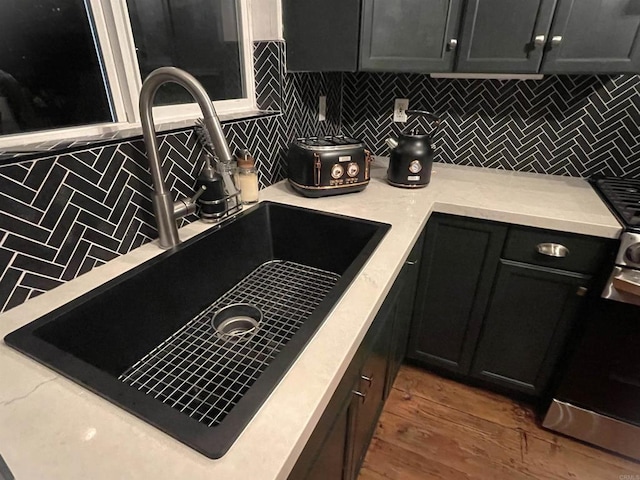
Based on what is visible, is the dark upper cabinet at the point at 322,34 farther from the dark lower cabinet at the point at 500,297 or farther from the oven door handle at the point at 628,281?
the oven door handle at the point at 628,281

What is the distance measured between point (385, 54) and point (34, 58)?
117 centimetres

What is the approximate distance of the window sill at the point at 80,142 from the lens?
74cm

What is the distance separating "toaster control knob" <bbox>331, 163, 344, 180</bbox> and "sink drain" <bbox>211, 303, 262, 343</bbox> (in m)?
0.60

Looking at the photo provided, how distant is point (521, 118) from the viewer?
5.53 feet

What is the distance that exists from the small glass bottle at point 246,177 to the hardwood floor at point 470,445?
1108 millimetres

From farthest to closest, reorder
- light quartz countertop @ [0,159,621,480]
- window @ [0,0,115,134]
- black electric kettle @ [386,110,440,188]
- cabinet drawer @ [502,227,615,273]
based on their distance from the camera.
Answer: black electric kettle @ [386,110,440,188] < cabinet drawer @ [502,227,615,273] < window @ [0,0,115,134] < light quartz countertop @ [0,159,621,480]

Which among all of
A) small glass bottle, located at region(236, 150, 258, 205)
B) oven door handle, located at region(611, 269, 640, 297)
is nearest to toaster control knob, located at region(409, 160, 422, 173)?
small glass bottle, located at region(236, 150, 258, 205)

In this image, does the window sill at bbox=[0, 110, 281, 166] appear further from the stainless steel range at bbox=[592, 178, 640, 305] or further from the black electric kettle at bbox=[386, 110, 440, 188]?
the stainless steel range at bbox=[592, 178, 640, 305]

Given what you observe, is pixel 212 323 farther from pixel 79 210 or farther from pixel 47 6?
pixel 47 6

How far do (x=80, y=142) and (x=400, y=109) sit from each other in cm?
152

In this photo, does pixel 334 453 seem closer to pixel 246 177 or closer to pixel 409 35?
pixel 246 177

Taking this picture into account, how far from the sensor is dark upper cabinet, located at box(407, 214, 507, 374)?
1386mm

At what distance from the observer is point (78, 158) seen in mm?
823

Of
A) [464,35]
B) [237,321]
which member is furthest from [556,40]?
[237,321]
